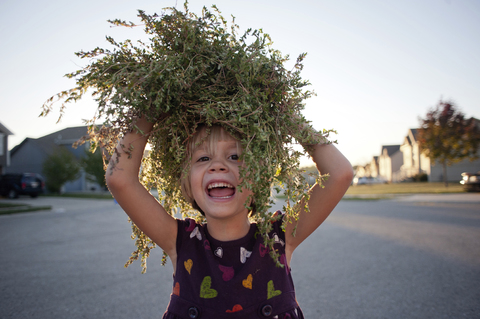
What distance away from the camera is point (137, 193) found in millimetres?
1781

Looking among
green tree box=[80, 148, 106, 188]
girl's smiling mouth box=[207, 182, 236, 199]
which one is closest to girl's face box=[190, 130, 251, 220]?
girl's smiling mouth box=[207, 182, 236, 199]

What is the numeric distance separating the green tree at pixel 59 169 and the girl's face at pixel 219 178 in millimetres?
29171

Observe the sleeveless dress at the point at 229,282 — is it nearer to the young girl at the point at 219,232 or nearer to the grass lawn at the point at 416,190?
the young girl at the point at 219,232

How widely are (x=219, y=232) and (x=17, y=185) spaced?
24.2 m

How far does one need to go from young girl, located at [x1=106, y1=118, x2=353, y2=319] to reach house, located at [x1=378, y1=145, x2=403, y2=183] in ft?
200

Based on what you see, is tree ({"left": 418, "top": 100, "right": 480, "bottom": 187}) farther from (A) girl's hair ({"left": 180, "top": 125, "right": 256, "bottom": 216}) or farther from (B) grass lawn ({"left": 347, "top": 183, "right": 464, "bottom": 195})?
(A) girl's hair ({"left": 180, "top": 125, "right": 256, "bottom": 216})

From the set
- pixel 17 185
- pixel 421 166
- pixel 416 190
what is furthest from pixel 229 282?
pixel 421 166

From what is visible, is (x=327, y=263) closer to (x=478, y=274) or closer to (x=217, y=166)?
(x=478, y=274)

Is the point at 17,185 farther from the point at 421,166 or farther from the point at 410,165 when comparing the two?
the point at 410,165

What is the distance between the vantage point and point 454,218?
397 inches

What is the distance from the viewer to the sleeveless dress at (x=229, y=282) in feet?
5.42

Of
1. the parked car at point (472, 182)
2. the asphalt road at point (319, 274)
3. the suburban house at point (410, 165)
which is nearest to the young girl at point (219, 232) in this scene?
the asphalt road at point (319, 274)

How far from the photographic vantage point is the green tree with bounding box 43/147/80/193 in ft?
89.8

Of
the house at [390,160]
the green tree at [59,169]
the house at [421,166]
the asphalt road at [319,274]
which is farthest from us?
the house at [390,160]
